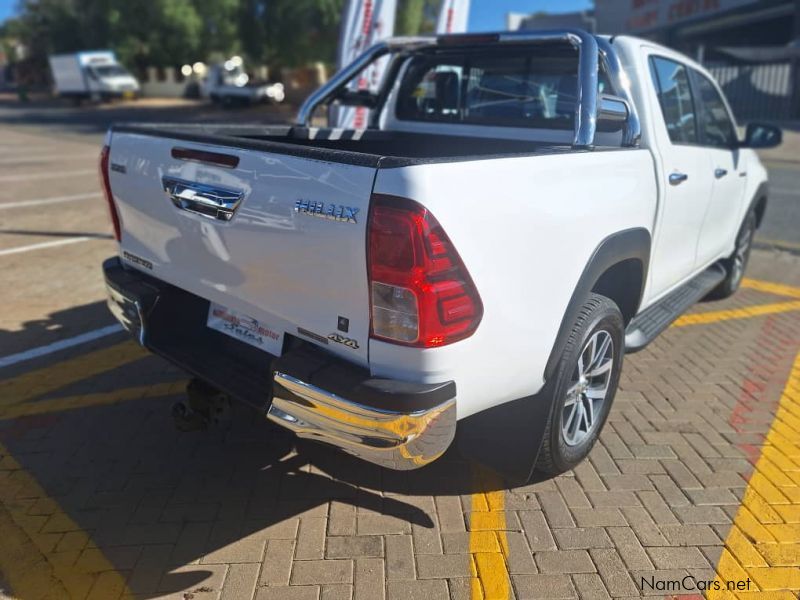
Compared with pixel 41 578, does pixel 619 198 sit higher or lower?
higher

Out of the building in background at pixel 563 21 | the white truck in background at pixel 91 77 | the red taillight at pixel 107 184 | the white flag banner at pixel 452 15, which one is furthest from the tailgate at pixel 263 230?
the white truck in background at pixel 91 77

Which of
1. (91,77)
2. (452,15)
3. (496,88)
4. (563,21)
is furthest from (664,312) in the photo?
(91,77)

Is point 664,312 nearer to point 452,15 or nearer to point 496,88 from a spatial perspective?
point 496,88

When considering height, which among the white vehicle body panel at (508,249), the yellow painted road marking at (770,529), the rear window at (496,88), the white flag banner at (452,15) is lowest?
the yellow painted road marking at (770,529)

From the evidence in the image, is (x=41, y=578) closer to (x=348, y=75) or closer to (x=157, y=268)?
(x=157, y=268)

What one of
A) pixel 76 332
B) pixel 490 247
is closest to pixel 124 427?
pixel 76 332

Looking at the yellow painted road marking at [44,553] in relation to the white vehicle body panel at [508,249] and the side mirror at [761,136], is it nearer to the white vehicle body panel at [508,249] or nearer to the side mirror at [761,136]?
the white vehicle body panel at [508,249]

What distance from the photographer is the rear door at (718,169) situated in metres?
4.45

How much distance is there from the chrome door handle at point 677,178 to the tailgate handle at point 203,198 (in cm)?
233

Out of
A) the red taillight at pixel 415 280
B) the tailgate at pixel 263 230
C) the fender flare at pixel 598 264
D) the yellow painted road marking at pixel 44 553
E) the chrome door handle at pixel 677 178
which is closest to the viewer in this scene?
the red taillight at pixel 415 280

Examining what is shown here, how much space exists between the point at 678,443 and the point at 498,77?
2.47 metres

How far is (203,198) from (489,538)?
181 centimetres

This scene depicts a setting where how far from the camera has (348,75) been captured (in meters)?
4.51

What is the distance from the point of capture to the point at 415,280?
2.18 m
